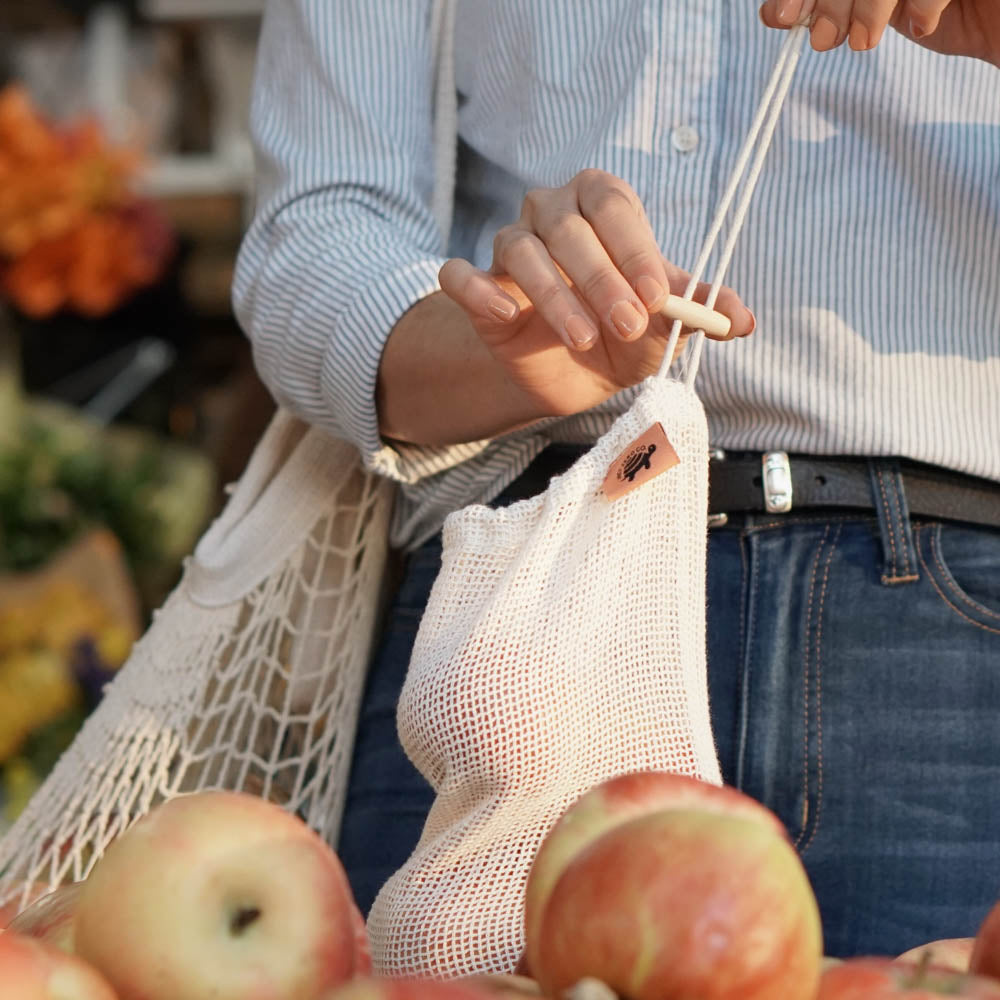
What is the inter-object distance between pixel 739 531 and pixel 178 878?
62 cm

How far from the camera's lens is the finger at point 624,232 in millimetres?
760

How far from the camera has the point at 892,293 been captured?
39.3 inches

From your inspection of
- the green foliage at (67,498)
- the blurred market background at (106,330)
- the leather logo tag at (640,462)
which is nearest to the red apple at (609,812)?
the leather logo tag at (640,462)

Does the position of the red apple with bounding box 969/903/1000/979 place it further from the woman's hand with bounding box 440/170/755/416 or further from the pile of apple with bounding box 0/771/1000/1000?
the woman's hand with bounding box 440/170/755/416

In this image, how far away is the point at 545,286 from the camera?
0.80 meters

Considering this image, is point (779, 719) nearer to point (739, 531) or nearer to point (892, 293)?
point (739, 531)

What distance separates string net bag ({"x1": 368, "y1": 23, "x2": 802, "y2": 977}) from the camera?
703mm

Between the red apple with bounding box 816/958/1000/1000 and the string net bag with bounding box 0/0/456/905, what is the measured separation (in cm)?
63


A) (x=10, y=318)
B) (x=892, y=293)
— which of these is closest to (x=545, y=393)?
(x=892, y=293)

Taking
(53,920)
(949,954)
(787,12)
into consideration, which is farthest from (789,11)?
(53,920)

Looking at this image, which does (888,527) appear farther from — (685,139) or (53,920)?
(53,920)

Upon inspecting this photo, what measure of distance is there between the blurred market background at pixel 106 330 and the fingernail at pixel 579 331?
78cm

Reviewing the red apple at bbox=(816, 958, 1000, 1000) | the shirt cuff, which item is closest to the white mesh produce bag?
the shirt cuff

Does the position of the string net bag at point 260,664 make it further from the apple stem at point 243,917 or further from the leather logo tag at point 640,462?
the apple stem at point 243,917
